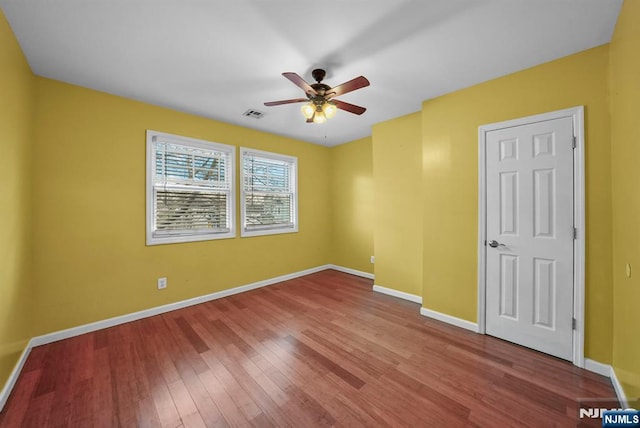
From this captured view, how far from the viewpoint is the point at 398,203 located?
3467 millimetres

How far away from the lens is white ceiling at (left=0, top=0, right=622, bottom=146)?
1522mm

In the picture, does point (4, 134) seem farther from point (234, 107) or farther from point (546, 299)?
point (546, 299)

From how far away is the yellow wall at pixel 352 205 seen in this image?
14.4ft

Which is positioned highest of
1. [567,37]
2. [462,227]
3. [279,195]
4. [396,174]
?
[567,37]

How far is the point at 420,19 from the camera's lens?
1.61 metres

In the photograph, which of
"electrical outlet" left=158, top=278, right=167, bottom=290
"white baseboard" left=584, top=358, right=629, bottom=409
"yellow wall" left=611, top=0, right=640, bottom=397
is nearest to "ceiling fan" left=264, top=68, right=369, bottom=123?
"yellow wall" left=611, top=0, right=640, bottom=397

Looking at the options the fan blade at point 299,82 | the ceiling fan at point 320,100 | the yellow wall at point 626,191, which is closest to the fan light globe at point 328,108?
the ceiling fan at point 320,100

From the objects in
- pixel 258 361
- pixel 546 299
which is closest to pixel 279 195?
pixel 258 361

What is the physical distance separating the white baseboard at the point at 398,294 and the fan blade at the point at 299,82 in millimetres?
2949

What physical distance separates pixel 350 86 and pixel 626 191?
2076mm

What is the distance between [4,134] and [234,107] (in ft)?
6.46

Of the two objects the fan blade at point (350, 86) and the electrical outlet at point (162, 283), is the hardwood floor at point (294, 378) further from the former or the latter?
the fan blade at point (350, 86)

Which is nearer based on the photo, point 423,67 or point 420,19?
point 420,19

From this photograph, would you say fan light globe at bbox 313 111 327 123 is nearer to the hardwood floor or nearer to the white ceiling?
the white ceiling
